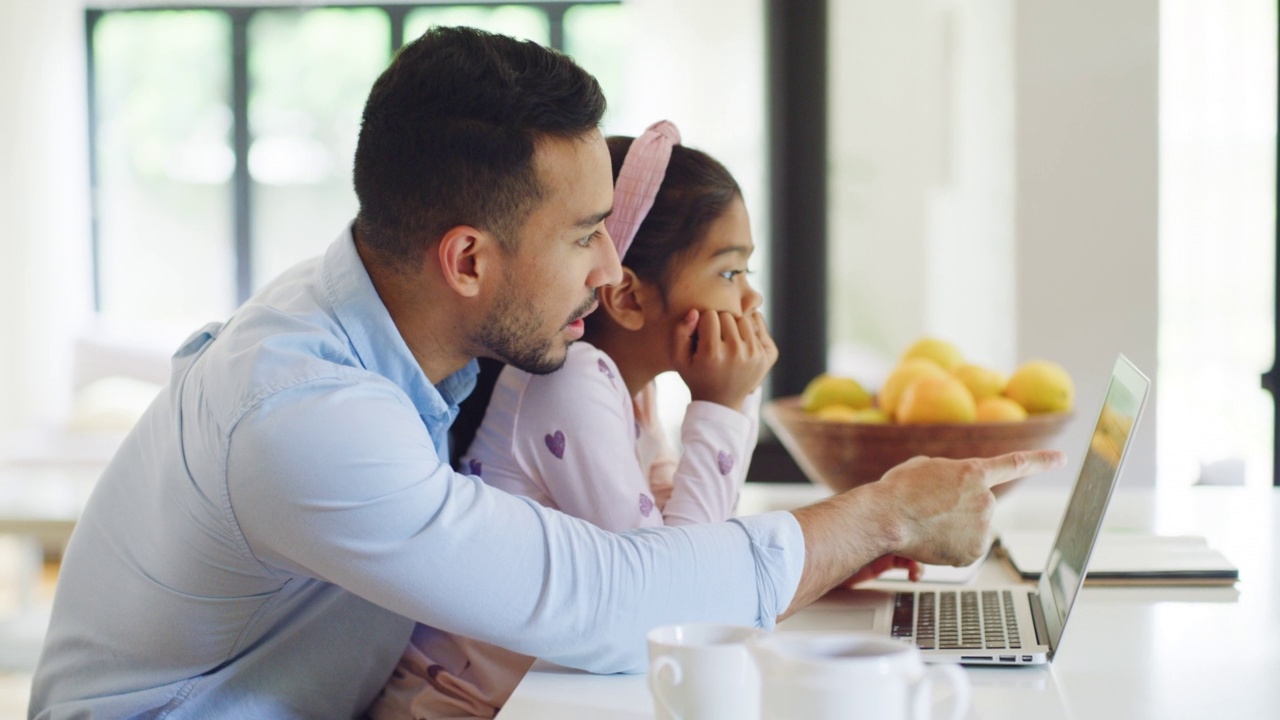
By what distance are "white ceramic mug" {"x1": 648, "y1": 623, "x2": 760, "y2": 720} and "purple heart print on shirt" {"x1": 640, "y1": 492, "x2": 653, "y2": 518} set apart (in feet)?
1.51

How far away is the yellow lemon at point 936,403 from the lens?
154 centimetres

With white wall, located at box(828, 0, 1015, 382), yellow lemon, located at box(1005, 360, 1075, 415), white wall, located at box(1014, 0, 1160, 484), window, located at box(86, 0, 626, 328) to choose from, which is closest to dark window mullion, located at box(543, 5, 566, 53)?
window, located at box(86, 0, 626, 328)

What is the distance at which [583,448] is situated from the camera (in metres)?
1.17

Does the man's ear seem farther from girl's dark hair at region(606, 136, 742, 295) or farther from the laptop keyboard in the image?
the laptop keyboard

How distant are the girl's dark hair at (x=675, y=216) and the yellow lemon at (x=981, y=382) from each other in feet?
1.72

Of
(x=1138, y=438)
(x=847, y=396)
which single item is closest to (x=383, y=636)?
(x=847, y=396)

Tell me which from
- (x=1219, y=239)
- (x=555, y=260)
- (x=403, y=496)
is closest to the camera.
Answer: (x=403, y=496)

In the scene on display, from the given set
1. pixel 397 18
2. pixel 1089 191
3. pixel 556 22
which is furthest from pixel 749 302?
pixel 397 18

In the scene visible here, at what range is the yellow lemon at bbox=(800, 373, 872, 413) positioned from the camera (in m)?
1.77

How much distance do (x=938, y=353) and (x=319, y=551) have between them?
1.20 metres

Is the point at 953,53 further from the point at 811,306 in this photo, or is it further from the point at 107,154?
the point at 107,154

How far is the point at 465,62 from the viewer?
1.03 meters

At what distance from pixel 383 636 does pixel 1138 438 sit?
2.65 meters

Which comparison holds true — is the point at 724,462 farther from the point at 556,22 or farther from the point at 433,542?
the point at 556,22
